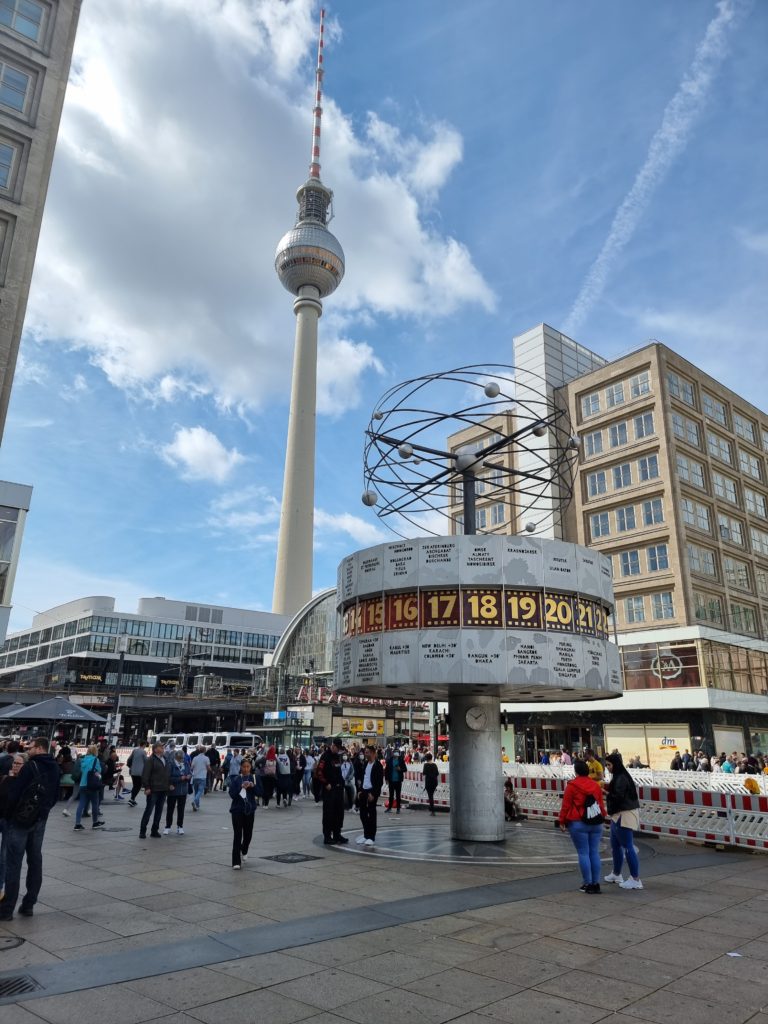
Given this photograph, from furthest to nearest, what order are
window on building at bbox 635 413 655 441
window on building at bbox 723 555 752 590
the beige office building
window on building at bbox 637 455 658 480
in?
window on building at bbox 723 555 752 590 → window on building at bbox 635 413 655 441 → window on building at bbox 637 455 658 480 → the beige office building

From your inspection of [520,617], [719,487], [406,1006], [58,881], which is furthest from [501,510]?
[406,1006]

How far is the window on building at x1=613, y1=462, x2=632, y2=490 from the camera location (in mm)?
45194

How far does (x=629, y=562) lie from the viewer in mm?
44156

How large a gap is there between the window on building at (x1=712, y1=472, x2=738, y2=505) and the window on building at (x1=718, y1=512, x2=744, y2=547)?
1288 mm

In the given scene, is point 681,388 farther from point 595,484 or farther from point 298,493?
point 298,493

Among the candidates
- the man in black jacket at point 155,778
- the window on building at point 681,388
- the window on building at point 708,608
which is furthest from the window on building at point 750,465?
the man in black jacket at point 155,778

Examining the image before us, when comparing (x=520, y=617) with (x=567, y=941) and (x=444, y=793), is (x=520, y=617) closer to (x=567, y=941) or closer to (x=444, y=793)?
(x=567, y=941)

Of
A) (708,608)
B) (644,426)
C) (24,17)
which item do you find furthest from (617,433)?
(24,17)

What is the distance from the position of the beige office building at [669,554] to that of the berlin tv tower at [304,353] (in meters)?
66.7

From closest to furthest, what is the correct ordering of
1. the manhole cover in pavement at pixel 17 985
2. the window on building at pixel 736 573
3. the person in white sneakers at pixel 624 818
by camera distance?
the manhole cover in pavement at pixel 17 985
the person in white sneakers at pixel 624 818
the window on building at pixel 736 573

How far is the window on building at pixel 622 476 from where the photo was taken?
148 ft

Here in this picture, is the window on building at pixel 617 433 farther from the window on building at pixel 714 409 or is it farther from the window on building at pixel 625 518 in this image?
the window on building at pixel 714 409

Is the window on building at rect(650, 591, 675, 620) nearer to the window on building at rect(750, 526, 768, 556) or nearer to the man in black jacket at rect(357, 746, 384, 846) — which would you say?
the window on building at rect(750, 526, 768, 556)

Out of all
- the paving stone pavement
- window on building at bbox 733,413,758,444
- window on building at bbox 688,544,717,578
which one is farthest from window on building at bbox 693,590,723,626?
the paving stone pavement
